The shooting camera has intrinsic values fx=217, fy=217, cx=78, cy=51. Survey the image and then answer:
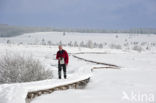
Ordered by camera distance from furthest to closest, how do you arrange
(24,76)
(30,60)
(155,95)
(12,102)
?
(30,60), (24,76), (155,95), (12,102)

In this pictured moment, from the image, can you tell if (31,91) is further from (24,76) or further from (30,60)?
(30,60)

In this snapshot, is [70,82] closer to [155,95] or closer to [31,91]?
[31,91]

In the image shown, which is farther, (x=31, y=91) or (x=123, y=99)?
(x=123, y=99)

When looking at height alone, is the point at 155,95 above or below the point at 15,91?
below

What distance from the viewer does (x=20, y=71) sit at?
12.8 metres

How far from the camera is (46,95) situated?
8.62 meters

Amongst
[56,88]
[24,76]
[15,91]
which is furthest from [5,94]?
[24,76]

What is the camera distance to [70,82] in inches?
412

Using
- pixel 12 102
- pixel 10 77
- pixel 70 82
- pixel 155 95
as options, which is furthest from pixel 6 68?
pixel 155 95

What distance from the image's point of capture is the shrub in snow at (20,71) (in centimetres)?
1254

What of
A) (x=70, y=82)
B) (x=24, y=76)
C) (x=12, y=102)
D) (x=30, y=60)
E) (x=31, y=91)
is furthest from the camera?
(x=30, y=60)

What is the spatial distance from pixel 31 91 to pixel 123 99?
3.58 metres

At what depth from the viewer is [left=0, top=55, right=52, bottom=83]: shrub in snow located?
41.1ft

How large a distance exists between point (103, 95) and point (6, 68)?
667 centimetres
